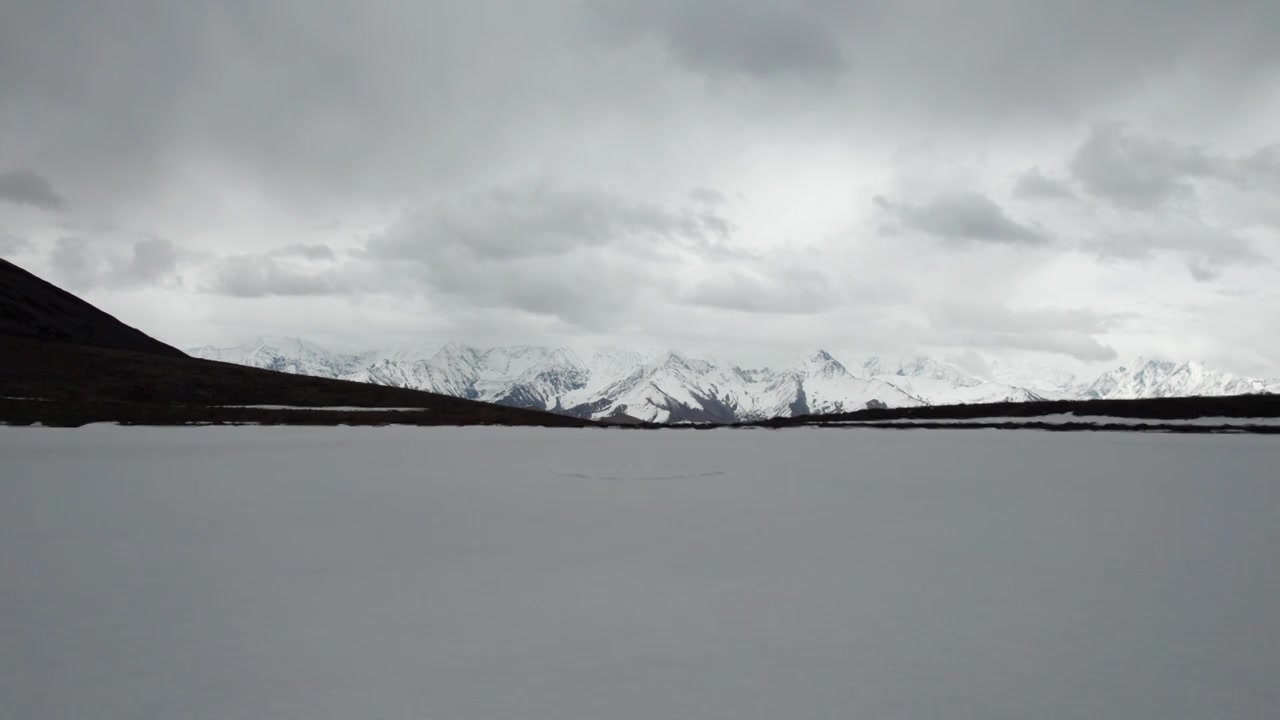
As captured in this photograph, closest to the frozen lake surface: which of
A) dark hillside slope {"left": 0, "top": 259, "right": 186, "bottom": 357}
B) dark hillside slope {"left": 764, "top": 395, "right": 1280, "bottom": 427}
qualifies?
dark hillside slope {"left": 764, "top": 395, "right": 1280, "bottom": 427}

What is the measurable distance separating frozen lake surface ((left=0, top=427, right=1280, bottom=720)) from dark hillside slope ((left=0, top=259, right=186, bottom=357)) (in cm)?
9059

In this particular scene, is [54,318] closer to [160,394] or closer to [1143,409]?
[160,394]

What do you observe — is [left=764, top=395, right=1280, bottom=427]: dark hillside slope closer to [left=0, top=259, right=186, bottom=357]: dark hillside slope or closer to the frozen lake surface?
the frozen lake surface

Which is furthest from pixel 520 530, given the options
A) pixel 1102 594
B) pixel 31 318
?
pixel 31 318

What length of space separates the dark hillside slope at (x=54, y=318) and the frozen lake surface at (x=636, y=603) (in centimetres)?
9059

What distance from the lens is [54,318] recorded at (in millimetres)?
98562

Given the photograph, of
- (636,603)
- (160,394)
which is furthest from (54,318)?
(636,603)

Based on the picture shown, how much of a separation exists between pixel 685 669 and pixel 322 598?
429 centimetres

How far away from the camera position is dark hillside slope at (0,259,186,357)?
86125 mm

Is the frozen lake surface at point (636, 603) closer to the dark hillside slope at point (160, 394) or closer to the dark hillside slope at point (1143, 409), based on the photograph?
the dark hillside slope at point (160, 394)

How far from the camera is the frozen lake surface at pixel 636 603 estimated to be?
17.4ft

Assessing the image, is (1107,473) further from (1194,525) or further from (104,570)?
(104,570)

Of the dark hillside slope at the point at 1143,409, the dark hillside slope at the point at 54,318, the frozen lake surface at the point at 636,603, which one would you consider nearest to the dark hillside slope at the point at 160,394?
the dark hillside slope at the point at 54,318

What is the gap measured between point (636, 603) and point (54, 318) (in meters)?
124
